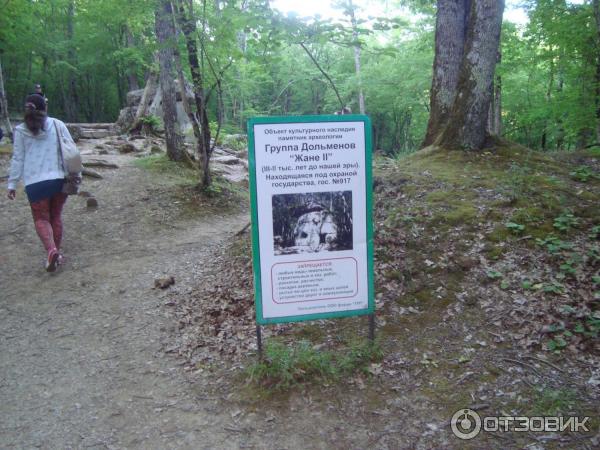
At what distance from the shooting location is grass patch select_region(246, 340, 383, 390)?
11.3 ft

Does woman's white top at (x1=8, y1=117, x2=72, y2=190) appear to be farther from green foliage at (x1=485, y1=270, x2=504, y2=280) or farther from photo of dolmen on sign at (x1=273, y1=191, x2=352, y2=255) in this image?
green foliage at (x1=485, y1=270, x2=504, y2=280)

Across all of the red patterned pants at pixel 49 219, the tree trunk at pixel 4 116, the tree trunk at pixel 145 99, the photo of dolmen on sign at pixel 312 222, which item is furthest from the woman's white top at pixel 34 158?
the tree trunk at pixel 145 99

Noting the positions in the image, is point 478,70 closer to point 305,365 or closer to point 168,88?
point 305,365

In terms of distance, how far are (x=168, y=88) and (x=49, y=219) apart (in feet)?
18.3

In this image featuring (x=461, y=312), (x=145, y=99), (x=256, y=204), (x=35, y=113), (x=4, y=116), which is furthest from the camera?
(x=145, y=99)

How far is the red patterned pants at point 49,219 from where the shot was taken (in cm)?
569

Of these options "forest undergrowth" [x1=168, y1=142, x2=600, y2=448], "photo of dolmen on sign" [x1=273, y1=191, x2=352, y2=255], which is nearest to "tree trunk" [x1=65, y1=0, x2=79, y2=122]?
"forest undergrowth" [x1=168, y1=142, x2=600, y2=448]

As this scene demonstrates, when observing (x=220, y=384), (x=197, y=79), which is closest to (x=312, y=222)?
(x=220, y=384)

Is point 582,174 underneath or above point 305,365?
above

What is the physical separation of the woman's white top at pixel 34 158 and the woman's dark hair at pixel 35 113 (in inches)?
2.7

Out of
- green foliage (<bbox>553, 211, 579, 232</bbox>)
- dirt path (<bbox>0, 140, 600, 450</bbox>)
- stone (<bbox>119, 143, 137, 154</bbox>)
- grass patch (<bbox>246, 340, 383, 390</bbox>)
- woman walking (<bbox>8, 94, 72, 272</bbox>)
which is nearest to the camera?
dirt path (<bbox>0, 140, 600, 450</bbox>)

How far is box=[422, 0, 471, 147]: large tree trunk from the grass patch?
502 cm

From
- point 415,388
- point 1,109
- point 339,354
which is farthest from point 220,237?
point 1,109

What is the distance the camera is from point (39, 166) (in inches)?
223
